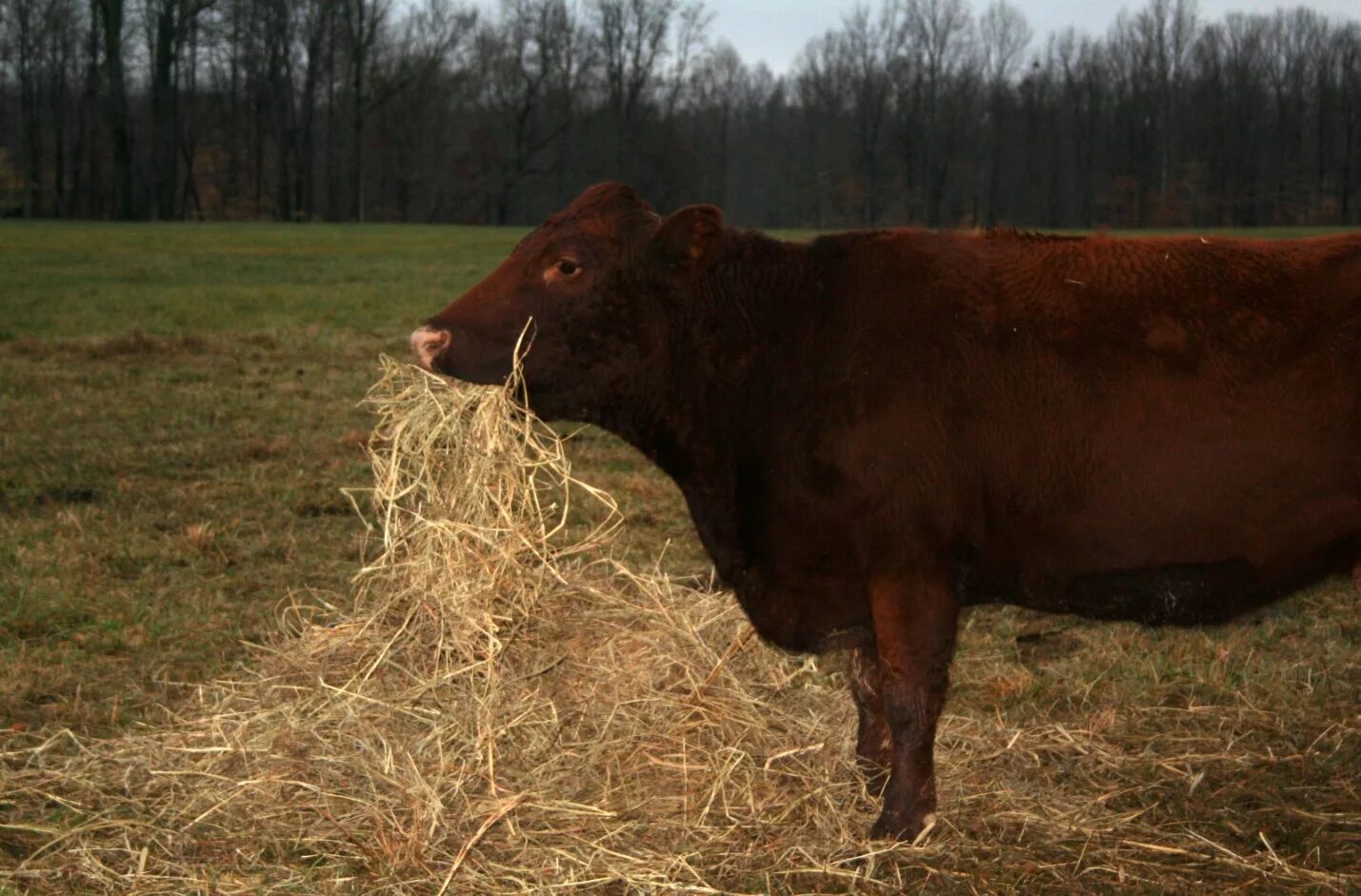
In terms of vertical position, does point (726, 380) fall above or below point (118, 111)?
below

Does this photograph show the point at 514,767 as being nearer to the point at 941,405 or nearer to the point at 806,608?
the point at 806,608

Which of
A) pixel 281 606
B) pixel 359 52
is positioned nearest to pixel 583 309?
pixel 281 606

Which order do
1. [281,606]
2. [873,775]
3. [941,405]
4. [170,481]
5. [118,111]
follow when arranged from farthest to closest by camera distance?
1. [118,111]
2. [170,481]
3. [281,606]
4. [873,775]
5. [941,405]

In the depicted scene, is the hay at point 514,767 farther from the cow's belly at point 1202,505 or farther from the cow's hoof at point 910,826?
the cow's belly at point 1202,505

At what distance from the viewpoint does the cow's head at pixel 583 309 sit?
4.03m

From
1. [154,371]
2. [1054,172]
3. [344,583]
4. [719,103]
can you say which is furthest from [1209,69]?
[344,583]

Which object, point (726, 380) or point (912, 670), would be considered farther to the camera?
point (726, 380)

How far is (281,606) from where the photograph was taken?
19.9 feet

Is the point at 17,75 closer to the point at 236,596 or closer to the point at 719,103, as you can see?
the point at 719,103

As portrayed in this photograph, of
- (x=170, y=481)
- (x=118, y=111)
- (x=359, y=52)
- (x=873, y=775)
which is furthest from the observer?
(x=359, y=52)

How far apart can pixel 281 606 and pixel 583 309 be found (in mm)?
2750

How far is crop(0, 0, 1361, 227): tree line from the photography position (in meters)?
48.1

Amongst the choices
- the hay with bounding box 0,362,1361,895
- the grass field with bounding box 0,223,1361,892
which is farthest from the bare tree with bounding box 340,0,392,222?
the hay with bounding box 0,362,1361,895

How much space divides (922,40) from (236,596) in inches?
2479
